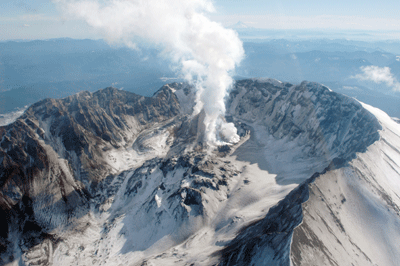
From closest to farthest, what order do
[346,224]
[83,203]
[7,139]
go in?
[346,224]
[83,203]
[7,139]

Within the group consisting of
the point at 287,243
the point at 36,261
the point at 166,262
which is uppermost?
the point at 287,243

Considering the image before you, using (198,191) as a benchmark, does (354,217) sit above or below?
above

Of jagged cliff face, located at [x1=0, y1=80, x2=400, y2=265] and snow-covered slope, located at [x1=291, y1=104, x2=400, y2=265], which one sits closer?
snow-covered slope, located at [x1=291, y1=104, x2=400, y2=265]

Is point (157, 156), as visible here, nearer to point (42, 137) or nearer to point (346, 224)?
point (42, 137)

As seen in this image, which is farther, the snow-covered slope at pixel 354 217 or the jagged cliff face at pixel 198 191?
the jagged cliff face at pixel 198 191

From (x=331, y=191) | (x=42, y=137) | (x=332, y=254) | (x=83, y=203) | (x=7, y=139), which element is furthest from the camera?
(x=42, y=137)

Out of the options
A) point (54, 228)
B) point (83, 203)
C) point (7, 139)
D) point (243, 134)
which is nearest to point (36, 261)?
point (54, 228)

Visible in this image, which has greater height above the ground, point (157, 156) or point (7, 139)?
Answer: point (7, 139)

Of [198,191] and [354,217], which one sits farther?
[198,191]
